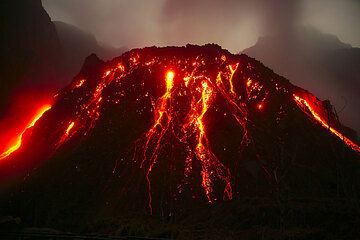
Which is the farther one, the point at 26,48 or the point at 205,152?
the point at 26,48

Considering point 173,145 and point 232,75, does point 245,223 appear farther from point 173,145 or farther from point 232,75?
point 232,75

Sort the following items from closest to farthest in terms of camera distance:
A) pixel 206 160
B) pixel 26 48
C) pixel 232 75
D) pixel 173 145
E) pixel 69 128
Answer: pixel 206 160, pixel 173 145, pixel 69 128, pixel 232 75, pixel 26 48

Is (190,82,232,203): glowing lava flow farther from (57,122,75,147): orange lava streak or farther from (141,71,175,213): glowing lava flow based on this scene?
(57,122,75,147): orange lava streak

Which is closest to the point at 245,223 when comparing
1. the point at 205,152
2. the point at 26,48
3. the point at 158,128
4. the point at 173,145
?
the point at 205,152

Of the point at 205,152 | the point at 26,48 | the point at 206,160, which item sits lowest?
the point at 206,160

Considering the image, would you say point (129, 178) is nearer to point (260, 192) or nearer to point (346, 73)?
point (260, 192)

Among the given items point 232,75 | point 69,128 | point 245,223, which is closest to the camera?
point 245,223
